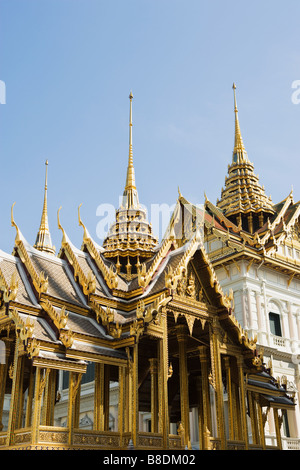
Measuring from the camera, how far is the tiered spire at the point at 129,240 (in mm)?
15508

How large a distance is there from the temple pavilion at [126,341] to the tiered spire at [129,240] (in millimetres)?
32

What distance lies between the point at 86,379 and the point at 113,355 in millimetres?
11750

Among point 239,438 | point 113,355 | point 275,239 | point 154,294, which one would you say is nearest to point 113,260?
point 154,294

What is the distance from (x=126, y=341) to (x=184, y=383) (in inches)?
94.2

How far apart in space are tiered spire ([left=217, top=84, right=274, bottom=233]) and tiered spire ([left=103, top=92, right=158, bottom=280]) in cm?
2224

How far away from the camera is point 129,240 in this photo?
51.6 feet

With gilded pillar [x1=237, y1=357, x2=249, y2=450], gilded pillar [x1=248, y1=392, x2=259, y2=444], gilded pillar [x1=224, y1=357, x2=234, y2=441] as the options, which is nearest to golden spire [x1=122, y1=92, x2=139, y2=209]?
gilded pillar [x1=224, y1=357, x2=234, y2=441]

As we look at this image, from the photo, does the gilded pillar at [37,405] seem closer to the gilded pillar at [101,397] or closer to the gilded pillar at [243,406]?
the gilded pillar at [101,397]

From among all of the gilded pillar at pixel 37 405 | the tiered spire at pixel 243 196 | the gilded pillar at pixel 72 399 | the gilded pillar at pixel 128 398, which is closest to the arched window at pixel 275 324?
the tiered spire at pixel 243 196

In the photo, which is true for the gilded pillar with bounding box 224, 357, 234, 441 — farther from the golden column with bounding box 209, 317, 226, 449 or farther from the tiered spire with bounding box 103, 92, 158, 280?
the tiered spire with bounding box 103, 92, 158, 280

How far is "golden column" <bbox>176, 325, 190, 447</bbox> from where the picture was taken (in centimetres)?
1332

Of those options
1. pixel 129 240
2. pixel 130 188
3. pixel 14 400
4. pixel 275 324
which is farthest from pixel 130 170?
pixel 275 324
